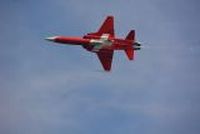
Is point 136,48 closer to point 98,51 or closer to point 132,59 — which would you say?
point 132,59

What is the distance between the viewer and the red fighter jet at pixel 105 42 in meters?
140

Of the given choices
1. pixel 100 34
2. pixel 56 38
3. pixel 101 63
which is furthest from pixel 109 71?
pixel 56 38

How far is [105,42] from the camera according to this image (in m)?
142

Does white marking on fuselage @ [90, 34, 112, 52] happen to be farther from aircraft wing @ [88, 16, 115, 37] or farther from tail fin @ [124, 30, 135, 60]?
tail fin @ [124, 30, 135, 60]

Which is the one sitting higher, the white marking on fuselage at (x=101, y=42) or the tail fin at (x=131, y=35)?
the tail fin at (x=131, y=35)

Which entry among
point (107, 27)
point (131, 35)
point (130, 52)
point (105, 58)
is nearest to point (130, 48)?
point (130, 52)

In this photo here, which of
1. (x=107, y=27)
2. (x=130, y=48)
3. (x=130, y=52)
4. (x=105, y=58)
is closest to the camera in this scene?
(x=130, y=52)

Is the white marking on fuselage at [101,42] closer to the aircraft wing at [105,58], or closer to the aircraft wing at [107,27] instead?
the aircraft wing at [107,27]

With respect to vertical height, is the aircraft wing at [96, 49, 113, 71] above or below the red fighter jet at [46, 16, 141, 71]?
below

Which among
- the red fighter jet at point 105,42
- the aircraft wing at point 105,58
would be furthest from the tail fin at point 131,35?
the aircraft wing at point 105,58

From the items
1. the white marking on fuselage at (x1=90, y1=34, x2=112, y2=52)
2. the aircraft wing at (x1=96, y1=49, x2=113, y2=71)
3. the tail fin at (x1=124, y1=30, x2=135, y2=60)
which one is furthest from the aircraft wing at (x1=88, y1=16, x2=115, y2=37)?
the aircraft wing at (x1=96, y1=49, x2=113, y2=71)

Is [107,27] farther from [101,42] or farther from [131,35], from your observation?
[131,35]

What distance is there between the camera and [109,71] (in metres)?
147

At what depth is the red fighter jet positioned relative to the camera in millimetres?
139663
